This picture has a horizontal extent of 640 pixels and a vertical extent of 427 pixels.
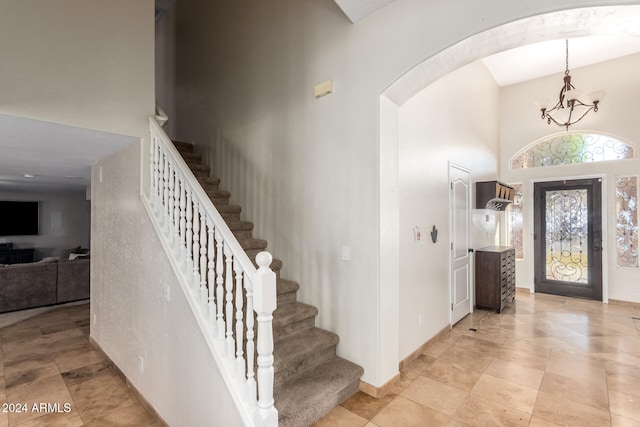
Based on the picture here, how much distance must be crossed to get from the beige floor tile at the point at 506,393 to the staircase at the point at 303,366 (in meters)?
1.08

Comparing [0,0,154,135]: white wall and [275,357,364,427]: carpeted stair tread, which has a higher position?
[0,0,154,135]: white wall

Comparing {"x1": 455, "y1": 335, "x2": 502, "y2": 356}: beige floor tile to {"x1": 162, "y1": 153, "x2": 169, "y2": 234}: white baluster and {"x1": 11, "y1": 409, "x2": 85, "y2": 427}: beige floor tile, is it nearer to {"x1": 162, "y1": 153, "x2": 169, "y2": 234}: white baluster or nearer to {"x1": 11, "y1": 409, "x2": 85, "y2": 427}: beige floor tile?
{"x1": 162, "y1": 153, "x2": 169, "y2": 234}: white baluster

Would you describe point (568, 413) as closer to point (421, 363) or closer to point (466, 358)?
point (466, 358)

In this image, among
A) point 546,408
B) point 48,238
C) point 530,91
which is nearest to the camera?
point 546,408

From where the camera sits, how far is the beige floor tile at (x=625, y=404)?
230 centimetres

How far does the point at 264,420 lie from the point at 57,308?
5742 millimetres

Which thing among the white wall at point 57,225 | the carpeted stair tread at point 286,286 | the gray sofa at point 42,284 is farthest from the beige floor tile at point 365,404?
the white wall at point 57,225

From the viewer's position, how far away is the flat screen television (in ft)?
25.5

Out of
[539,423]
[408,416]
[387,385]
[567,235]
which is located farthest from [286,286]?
[567,235]

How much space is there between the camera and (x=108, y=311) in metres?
3.37

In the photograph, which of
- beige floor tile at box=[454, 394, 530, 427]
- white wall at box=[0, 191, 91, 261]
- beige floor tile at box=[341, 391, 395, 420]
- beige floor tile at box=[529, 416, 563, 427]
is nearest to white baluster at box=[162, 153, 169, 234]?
beige floor tile at box=[341, 391, 395, 420]

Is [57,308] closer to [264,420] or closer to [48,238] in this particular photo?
[48,238]

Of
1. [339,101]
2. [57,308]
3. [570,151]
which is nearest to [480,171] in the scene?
[570,151]

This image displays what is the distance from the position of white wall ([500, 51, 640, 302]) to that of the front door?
129mm
